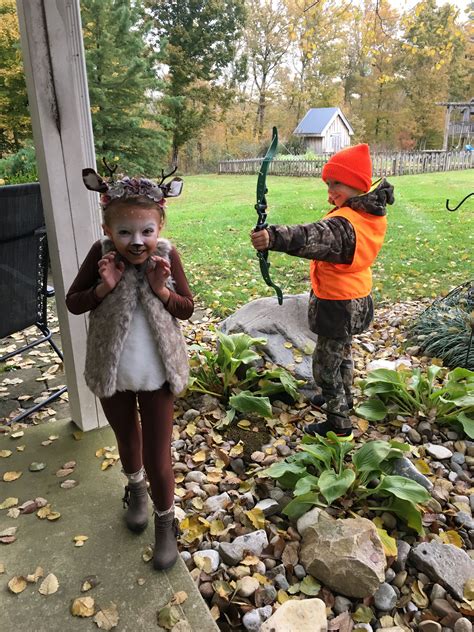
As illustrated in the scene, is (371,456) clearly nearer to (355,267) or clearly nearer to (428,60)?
(355,267)

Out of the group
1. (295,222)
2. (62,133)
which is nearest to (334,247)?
(62,133)

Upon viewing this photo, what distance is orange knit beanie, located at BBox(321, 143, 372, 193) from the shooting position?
2.04m

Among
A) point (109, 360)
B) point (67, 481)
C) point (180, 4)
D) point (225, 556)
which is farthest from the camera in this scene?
point (180, 4)

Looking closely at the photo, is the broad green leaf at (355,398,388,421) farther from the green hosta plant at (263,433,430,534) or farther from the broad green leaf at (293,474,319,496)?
the broad green leaf at (293,474,319,496)

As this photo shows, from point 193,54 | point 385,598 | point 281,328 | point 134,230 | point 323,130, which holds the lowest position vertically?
point 385,598

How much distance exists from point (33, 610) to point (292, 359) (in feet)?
6.25

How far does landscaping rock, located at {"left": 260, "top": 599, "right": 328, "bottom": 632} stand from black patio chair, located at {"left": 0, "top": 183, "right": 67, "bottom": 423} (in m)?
1.80

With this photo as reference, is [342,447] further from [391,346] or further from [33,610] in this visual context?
[391,346]

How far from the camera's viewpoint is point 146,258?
1.48 m

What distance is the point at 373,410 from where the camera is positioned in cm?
260

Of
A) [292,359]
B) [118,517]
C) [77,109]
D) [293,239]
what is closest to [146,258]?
[293,239]

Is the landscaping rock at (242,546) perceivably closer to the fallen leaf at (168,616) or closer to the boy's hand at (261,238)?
the fallen leaf at (168,616)

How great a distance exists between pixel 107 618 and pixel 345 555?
80cm

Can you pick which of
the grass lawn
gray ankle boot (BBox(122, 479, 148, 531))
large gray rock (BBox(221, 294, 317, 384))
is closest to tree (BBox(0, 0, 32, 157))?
the grass lawn
